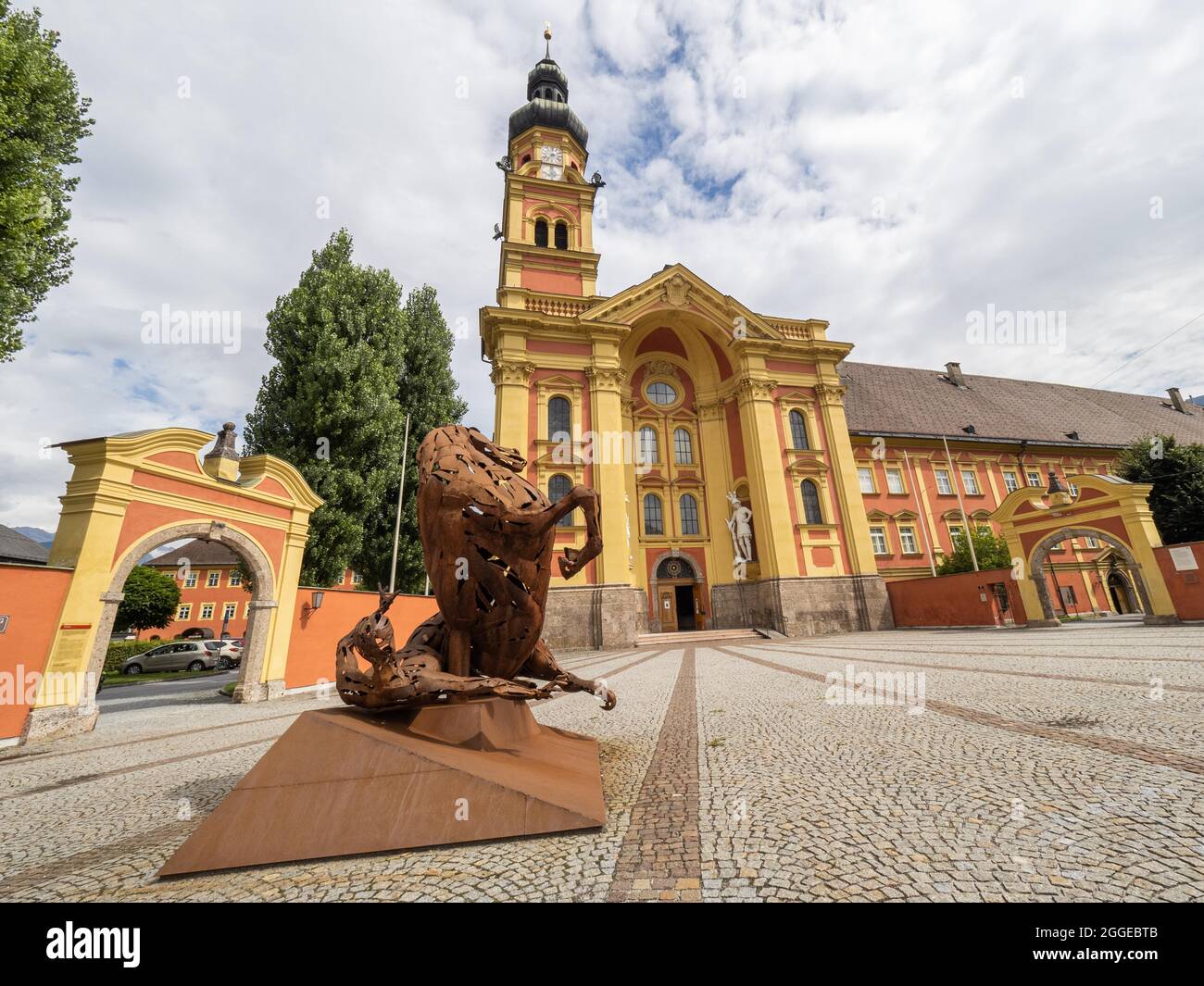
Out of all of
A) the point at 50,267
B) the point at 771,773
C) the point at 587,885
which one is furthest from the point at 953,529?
the point at 50,267

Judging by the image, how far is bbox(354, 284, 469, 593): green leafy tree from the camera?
14.7 metres

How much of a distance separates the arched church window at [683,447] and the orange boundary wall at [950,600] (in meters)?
10.2

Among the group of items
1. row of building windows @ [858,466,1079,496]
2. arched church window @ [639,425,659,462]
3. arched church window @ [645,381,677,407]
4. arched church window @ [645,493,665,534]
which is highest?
arched church window @ [645,381,677,407]

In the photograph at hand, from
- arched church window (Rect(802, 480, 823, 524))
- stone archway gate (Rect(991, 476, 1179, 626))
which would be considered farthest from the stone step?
stone archway gate (Rect(991, 476, 1179, 626))

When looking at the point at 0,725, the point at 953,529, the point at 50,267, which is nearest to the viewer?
the point at 0,725

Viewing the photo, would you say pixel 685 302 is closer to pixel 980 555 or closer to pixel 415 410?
pixel 415 410

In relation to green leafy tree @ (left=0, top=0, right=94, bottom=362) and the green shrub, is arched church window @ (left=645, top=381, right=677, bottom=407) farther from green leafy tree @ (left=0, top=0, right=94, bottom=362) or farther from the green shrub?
the green shrub

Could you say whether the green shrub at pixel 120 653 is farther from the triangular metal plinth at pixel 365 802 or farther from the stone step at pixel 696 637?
the triangular metal plinth at pixel 365 802

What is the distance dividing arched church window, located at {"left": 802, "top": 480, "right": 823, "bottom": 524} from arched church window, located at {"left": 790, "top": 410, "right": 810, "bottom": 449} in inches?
73.4

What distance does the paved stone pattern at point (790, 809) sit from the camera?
186cm

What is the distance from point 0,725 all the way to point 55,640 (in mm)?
1034

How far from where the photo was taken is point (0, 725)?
5.79 m

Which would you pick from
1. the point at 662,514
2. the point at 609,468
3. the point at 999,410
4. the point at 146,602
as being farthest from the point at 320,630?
the point at 999,410

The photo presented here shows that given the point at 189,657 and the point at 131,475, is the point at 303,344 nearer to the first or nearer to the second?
the point at 131,475
